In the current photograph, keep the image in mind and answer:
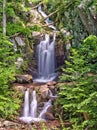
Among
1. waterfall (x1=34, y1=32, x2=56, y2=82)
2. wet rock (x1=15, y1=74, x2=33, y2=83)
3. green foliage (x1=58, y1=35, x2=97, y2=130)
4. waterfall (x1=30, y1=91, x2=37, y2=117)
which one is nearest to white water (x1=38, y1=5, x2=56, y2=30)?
waterfall (x1=34, y1=32, x2=56, y2=82)

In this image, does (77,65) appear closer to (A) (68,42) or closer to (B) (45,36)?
(A) (68,42)

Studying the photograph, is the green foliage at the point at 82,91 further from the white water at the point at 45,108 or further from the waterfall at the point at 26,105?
the waterfall at the point at 26,105

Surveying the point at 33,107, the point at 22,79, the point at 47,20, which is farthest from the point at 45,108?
the point at 47,20

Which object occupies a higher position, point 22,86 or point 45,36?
point 45,36

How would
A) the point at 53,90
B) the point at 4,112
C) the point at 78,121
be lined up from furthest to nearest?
the point at 53,90
the point at 4,112
the point at 78,121

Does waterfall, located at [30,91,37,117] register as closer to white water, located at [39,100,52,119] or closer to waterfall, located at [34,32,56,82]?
white water, located at [39,100,52,119]

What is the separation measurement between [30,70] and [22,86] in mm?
3127

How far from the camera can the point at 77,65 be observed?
1033cm

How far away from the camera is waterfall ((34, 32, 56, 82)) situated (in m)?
14.9

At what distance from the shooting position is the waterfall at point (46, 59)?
14.9 meters

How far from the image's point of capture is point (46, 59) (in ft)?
50.3

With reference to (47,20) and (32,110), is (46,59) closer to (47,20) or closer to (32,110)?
(47,20)

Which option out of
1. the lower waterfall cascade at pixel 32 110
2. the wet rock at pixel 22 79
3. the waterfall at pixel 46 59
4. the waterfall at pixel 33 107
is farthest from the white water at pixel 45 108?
the waterfall at pixel 46 59

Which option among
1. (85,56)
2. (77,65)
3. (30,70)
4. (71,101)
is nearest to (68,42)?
(30,70)
